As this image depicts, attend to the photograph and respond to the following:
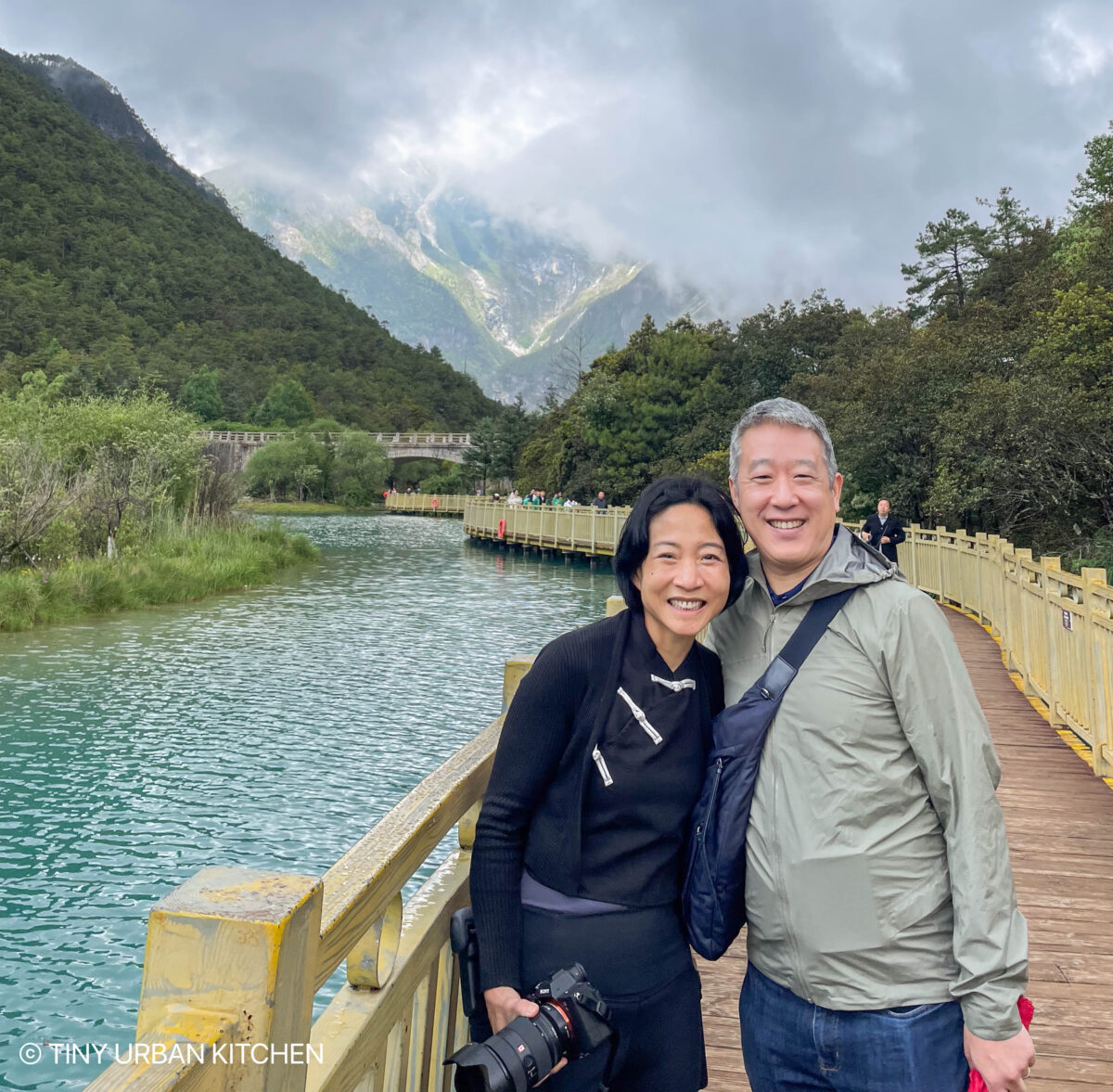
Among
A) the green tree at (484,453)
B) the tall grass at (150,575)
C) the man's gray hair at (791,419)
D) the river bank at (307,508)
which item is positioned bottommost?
the river bank at (307,508)

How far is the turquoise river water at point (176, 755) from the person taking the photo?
4711 millimetres

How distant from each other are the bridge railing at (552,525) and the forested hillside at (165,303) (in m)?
52.1

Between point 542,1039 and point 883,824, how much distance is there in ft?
2.04

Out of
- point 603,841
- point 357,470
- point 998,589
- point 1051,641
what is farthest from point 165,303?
point 603,841

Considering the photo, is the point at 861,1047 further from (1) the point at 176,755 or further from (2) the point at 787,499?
(1) the point at 176,755

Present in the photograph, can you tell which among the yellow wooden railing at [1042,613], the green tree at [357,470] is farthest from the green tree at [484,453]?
the yellow wooden railing at [1042,613]

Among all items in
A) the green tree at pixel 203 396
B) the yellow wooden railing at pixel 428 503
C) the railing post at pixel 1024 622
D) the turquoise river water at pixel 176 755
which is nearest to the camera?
the turquoise river water at pixel 176 755

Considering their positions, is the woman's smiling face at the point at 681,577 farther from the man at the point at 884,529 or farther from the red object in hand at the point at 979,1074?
the man at the point at 884,529

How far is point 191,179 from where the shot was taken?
149 metres

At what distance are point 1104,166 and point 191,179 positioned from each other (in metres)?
149

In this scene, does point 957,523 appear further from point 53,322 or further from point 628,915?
point 53,322

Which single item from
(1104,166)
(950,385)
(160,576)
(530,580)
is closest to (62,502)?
(160,576)

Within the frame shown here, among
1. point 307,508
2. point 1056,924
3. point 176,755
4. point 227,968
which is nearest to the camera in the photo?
point 227,968

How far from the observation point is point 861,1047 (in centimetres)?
154
